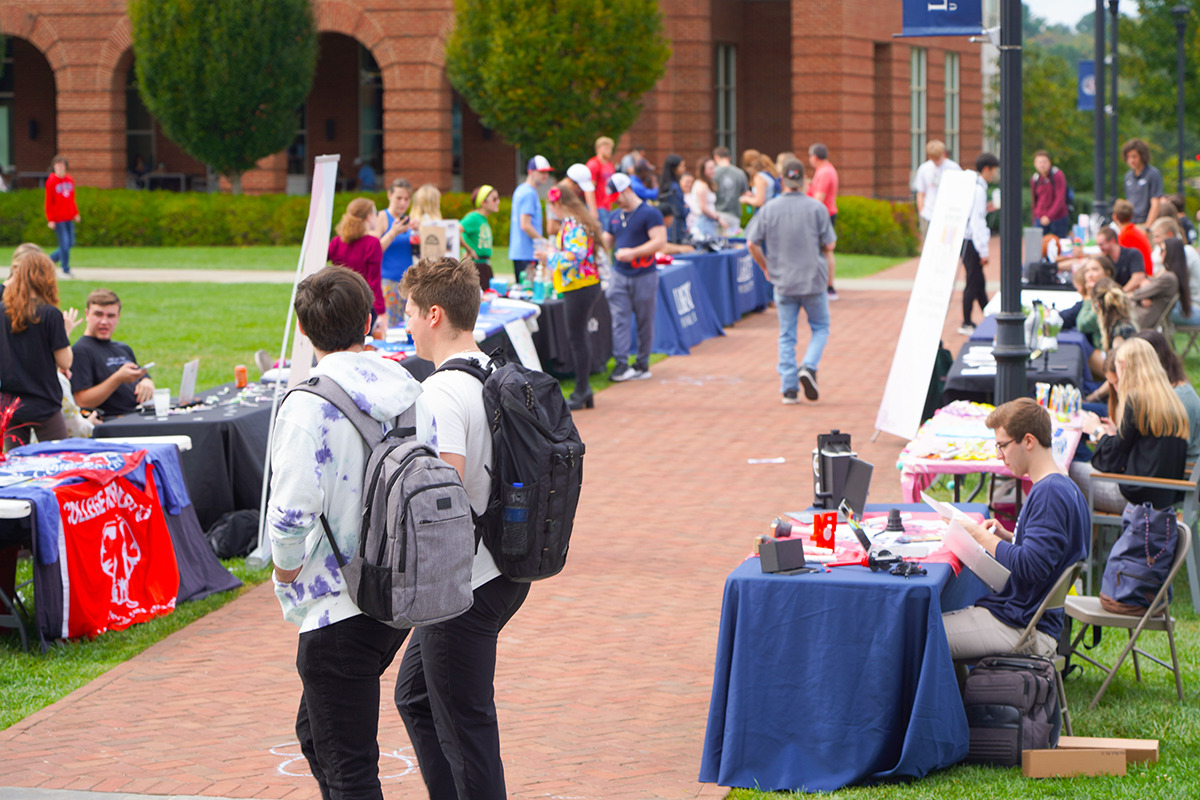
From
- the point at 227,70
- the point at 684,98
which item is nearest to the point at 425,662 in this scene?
the point at 227,70

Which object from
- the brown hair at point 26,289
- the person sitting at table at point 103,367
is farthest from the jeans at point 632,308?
the brown hair at point 26,289

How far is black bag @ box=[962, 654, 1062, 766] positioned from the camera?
202 inches

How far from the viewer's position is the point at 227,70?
30844 millimetres

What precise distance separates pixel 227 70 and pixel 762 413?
21479mm

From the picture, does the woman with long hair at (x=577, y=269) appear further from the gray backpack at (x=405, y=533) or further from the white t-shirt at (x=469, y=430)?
the gray backpack at (x=405, y=533)

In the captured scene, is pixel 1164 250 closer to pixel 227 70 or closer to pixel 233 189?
pixel 227 70

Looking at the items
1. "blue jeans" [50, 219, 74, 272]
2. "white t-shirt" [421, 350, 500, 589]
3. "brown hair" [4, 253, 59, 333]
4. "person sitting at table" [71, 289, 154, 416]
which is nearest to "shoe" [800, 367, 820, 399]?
"person sitting at table" [71, 289, 154, 416]

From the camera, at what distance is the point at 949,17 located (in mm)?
7992

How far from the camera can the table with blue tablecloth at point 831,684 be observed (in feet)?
16.3

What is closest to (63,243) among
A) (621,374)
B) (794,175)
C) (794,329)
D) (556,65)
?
(556,65)

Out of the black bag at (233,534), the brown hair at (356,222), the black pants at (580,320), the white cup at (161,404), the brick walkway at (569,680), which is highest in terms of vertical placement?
the brown hair at (356,222)

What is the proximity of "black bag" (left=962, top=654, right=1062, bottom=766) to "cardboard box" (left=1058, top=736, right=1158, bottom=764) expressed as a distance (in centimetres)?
10

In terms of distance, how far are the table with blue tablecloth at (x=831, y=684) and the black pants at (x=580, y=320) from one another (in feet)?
24.9

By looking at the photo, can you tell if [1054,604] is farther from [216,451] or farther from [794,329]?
[794,329]
